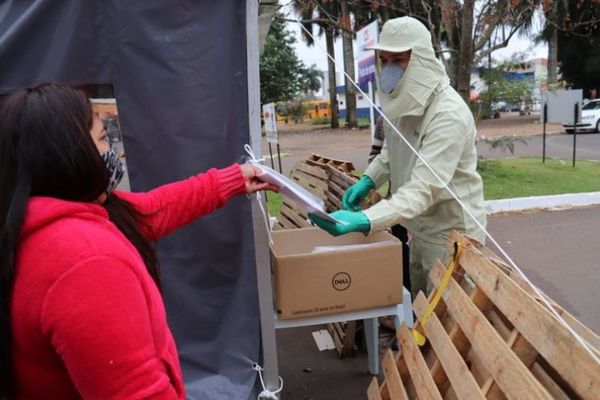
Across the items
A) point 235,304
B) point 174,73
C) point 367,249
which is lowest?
point 235,304

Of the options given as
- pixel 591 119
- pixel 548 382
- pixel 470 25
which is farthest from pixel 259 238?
pixel 591 119

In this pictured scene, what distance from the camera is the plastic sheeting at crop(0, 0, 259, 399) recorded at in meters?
2.29

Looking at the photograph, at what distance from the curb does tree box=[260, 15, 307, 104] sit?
67.1ft

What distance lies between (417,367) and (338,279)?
676 mm

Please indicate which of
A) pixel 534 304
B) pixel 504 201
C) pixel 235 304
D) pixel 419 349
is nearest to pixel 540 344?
pixel 534 304

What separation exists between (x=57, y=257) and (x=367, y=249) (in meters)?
1.71

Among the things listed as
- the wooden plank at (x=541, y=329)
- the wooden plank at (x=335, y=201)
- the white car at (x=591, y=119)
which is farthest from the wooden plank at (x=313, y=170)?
the white car at (x=591, y=119)

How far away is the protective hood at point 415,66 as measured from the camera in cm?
247

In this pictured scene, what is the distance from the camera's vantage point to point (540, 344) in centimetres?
142

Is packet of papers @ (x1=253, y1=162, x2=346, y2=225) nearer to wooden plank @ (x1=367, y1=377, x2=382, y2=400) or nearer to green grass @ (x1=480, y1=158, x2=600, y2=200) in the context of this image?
wooden plank @ (x1=367, y1=377, x2=382, y2=400)

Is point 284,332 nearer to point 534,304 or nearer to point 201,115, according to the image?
point 201,115

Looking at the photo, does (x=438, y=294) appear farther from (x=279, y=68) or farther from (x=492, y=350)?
(x=279, y=68)

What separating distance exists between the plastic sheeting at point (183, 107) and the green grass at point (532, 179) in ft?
14.7

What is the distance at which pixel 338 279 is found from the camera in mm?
2549
